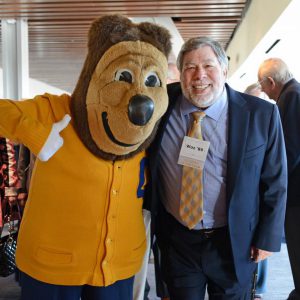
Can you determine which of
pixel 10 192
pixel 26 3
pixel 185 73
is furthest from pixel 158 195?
pixel 26 3

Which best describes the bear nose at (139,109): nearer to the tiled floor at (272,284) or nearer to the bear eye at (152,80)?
the bear eye at (152,80)

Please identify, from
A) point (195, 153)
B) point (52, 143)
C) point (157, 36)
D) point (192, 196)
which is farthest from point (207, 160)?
point (52, 143)

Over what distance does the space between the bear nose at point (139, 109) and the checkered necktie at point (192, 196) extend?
36 centimetres

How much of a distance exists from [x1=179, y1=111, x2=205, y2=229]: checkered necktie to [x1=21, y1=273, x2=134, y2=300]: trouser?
14.3 inches

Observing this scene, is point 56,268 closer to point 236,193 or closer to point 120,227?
point 120,227

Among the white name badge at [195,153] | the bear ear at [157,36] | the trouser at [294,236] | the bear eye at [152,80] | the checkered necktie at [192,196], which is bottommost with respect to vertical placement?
the trouser at [294,236]

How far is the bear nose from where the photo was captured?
1261mm

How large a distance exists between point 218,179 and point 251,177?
135mm

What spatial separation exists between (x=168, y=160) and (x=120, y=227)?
0.38 m

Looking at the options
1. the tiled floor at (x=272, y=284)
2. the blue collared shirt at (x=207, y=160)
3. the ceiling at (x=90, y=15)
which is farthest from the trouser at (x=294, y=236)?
the ceiling at (x=90, y=15)

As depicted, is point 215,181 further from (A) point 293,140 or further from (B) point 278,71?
(B) point 278,71

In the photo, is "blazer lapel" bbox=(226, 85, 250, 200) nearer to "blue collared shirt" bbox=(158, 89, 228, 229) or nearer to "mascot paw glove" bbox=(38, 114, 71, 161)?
"blue collared shirt" bbox=(158, 89, 228, 229)

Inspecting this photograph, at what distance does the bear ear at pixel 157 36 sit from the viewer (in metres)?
1.39

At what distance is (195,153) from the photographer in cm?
155
